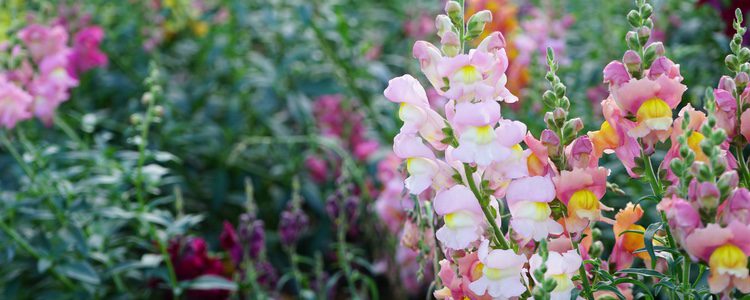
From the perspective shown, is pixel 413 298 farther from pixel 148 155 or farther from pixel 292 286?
pixel 148 155

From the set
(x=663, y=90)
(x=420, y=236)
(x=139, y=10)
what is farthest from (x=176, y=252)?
(x=139, y=10)

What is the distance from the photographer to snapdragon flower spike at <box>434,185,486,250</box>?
1187 millimetres

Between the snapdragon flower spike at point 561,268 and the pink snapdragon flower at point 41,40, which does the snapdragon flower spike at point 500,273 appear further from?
the pink snapdragon flower at point 41,40

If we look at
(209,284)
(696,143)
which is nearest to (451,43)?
(696,143)

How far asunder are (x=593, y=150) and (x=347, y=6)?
118 inches

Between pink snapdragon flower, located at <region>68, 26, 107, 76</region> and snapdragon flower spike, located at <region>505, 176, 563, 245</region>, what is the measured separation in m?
2.28

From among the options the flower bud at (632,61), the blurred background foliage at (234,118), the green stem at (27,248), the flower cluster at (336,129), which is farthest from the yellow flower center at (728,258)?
the flower cluster at (336,129)

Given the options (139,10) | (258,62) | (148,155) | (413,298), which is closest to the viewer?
(148,155)

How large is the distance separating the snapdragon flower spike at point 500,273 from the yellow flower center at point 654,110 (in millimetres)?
241

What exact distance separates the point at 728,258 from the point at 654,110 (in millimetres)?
217

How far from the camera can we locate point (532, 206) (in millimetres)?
1182

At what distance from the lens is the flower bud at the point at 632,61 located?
116 centimetres

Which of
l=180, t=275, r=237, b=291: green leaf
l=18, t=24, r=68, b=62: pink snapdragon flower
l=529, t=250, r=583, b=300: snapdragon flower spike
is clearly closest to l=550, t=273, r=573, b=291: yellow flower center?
l=529, t=250, r=583, b=300: snapdragon flower spike

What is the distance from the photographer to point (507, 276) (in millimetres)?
1188
